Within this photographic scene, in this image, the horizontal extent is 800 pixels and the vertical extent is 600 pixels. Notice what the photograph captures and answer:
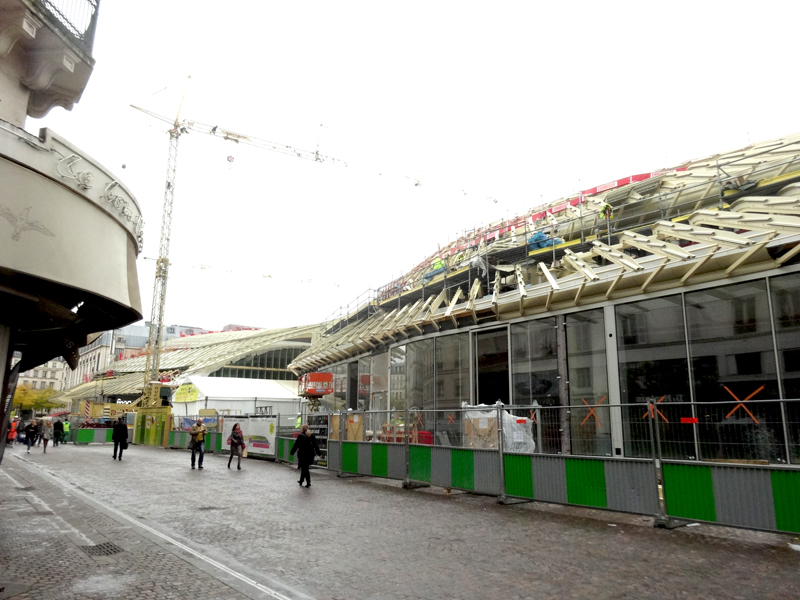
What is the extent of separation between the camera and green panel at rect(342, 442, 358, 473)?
54.7 feet

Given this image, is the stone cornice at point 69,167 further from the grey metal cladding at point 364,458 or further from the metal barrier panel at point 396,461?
the grey metal cladding at point 364,458

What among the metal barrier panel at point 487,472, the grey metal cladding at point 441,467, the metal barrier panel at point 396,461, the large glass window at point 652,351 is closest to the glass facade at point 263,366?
the metal barrier panel at point 396,461

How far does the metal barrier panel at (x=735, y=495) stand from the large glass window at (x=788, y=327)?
16.8 feet

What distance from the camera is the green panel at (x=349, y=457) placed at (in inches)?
656

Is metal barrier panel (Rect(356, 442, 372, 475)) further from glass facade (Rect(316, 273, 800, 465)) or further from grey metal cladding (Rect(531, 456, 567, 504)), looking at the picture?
grey metal cladding (Rect(531, 456, 567, 504))

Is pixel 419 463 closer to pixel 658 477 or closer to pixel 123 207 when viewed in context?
pixel 658 477

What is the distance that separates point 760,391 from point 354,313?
25447 mm

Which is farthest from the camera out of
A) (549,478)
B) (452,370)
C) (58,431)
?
(58,431)

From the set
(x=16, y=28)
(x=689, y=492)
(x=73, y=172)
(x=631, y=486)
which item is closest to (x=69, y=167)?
(x=73, y=172)

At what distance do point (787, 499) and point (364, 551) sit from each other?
599 centimetres

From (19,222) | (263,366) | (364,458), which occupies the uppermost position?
(263,366)

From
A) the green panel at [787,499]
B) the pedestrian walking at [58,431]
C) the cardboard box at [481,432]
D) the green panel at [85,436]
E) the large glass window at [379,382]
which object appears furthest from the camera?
the green panel at [85,436]

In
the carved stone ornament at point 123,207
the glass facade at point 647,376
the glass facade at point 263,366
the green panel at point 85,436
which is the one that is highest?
the glass facade at point 263,366

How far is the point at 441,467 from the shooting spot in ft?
43.9
